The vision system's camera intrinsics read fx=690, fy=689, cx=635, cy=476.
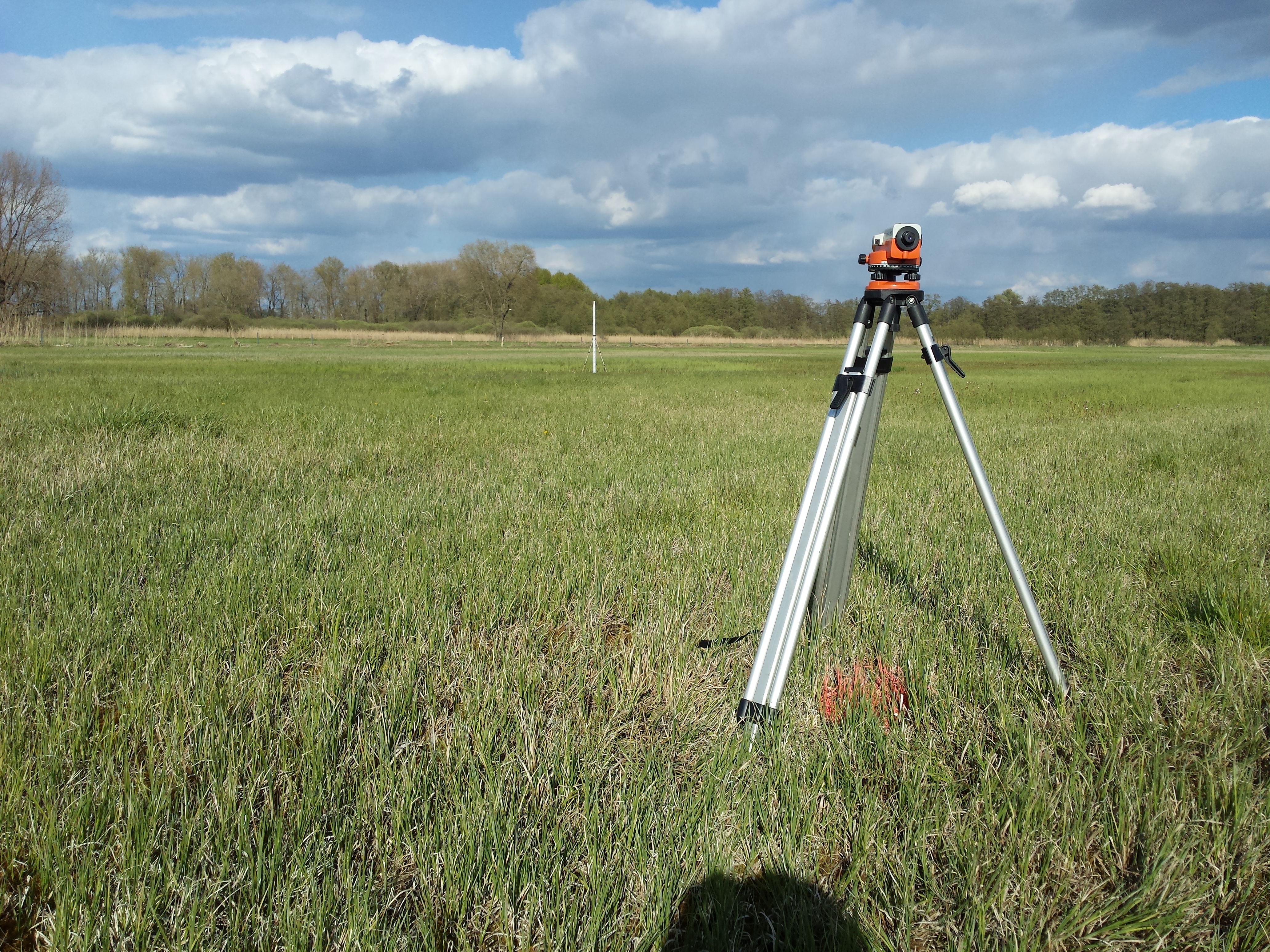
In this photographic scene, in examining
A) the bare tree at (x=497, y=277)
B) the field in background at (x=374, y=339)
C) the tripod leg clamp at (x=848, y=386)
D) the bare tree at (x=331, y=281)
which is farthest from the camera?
the bare tree at (x=331, y=281)

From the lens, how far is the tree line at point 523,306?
82688 millimetres

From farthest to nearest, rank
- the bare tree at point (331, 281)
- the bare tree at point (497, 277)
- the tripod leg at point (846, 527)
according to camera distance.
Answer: the bare tree at point (331, 281) → the bare tree at point (497, 277) → the tripod leg at point (846, 527)

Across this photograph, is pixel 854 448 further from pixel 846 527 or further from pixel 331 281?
pixel 331 281

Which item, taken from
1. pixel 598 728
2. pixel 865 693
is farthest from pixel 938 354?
pixel 598 728

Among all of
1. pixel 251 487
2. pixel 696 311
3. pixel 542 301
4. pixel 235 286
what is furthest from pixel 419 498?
pixel 235 286

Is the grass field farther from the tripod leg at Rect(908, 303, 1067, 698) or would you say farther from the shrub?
the shrub

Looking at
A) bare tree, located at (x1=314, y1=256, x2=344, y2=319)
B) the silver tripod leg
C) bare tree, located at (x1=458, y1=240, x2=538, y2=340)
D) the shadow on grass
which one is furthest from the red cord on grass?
bare tree, located at (x1=314, y1=256, x2=344, y2=319)

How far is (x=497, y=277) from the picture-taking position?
3204 inches

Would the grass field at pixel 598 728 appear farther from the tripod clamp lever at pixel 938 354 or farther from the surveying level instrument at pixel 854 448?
the tripod clamp lever at pixel 938 354

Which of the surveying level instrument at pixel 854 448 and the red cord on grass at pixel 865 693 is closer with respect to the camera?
the surveying level instrument at pixel 854 448

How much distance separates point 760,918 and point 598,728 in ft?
2.90

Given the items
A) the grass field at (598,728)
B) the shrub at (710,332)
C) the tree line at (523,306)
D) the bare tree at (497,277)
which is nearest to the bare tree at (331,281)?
the tree line at (523,306)

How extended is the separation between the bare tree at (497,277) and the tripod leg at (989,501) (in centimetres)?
7933

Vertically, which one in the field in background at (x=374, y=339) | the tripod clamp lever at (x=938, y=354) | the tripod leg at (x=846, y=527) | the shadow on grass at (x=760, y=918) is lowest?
the shadow on grass at (x=760, y=918)
